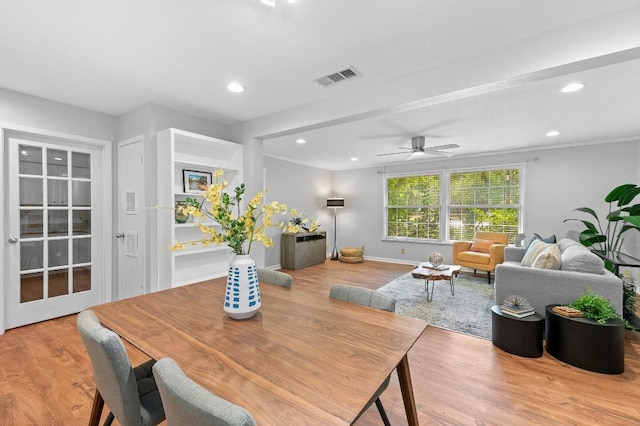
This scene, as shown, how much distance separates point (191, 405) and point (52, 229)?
3.58 metres

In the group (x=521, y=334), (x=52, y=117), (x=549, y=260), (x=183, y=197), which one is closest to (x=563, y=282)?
(x=549, y=260)

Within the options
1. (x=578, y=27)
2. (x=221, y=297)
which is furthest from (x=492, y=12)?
(x=221, y=297)

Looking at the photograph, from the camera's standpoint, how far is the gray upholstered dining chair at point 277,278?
6.31 feet

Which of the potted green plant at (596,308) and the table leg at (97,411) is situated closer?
the table leg at (97,411)

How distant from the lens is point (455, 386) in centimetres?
200

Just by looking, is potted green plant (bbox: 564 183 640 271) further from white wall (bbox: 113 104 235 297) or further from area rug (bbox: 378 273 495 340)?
white wall (bbox: 113 104 235 297)

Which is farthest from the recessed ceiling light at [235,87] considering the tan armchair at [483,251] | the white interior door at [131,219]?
the tan armchair at [483,251]

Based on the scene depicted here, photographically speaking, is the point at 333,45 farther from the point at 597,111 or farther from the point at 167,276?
the point at 597,111

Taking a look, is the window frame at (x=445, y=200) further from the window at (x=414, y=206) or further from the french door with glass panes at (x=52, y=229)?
the french door with glass panes at (x=52, y=229)

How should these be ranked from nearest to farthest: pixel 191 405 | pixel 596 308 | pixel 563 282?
pixel 191 405
pixel 596 308
pixel 563 282

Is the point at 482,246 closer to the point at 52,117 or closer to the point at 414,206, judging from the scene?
the point at 414,206

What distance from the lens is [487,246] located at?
504 centimetres

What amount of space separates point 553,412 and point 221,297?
2.16 meters

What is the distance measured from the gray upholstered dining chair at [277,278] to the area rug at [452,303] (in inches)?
78.7
